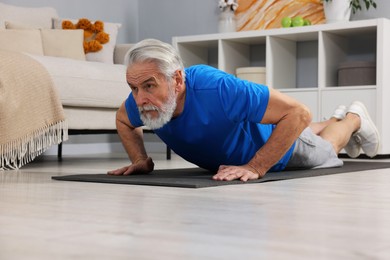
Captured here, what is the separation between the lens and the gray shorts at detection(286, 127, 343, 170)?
2.61m

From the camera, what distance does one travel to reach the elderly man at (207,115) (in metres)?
2.10

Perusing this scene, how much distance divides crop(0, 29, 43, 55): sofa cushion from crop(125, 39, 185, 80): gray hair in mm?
1874

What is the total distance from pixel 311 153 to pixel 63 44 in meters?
2.06

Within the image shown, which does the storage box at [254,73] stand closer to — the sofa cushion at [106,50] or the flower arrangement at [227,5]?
the flower arrangement at [227,5]

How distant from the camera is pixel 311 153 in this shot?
2.69 metres

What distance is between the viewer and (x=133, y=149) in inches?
97.6

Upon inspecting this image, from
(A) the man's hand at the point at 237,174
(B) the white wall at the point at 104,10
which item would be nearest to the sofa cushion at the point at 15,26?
(B) the white wall at the point at 104,10

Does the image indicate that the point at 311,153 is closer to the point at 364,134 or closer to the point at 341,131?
the point at 341,131

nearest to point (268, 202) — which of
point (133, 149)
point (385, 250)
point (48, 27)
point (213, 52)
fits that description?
point (385, 250)

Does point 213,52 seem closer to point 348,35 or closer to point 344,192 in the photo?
point 348,35

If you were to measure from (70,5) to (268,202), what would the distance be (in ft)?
12.7

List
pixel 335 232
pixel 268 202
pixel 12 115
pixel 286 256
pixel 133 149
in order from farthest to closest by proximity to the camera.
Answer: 1. pixel 12 115
2. pixel 133 149
3. pixel 268 202
4. pixel 335 232
5. pixel 286 256

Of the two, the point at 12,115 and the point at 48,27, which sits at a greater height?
the point at 48,27

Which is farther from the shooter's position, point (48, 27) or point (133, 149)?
point (48, 27)
